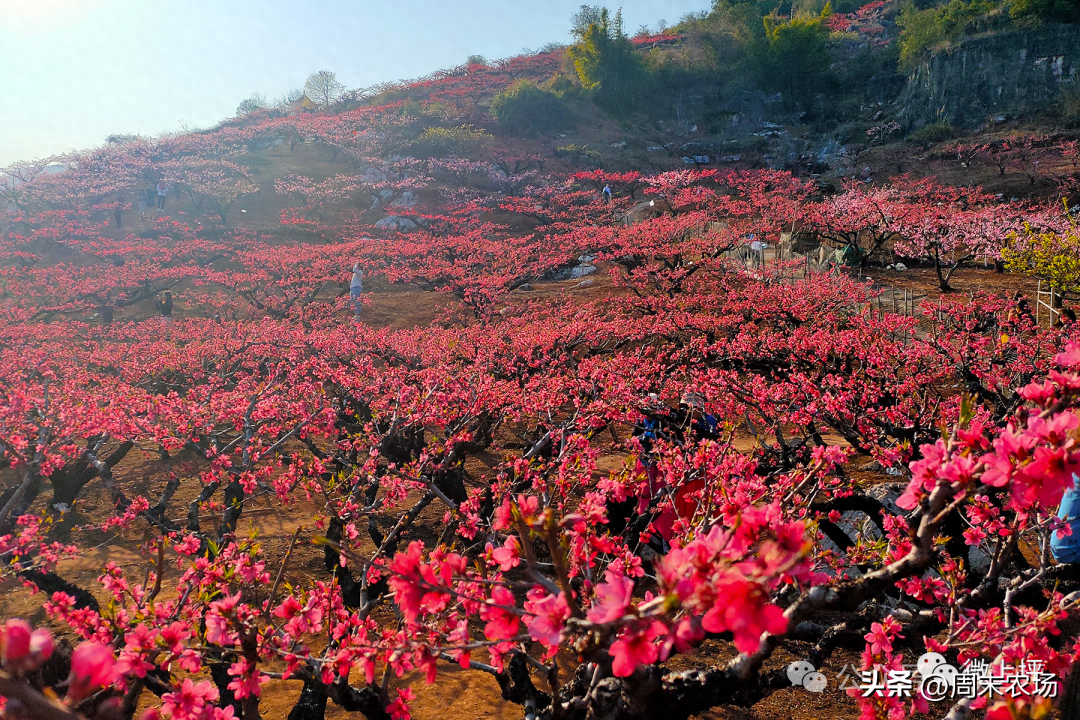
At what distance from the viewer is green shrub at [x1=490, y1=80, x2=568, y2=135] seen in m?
44.5

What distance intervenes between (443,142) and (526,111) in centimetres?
1045

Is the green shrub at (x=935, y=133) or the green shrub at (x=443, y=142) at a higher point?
the green shrub at (x=443, y=142)

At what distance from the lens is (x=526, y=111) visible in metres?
44.9

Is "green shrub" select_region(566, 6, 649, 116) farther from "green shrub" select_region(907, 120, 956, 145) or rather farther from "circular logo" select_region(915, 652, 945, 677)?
"circular logo" select_region(915, 652, 945, 677)

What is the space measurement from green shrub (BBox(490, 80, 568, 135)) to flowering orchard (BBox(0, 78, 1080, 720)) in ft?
72.0

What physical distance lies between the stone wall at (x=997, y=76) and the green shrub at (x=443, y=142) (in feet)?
110

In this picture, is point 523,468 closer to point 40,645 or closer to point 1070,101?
point 40,645

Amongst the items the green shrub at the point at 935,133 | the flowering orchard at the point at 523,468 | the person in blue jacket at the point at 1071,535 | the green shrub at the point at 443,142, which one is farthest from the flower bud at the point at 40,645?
the green shrub at the point at 935,133

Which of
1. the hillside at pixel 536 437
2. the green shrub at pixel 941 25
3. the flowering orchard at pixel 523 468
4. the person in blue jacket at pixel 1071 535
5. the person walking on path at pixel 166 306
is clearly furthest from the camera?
the green shrub at pixel 941 25

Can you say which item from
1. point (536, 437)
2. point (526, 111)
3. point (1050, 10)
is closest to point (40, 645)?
point (536, 437)

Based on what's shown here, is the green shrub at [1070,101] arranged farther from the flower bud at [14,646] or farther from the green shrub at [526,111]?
the flower bud at [14,646]

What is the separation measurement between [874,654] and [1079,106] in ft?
149

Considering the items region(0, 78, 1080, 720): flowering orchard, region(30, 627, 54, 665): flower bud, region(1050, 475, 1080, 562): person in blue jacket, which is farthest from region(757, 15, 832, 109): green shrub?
region(30, 627, 54, 665): flower bud

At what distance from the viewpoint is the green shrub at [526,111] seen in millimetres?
44516
